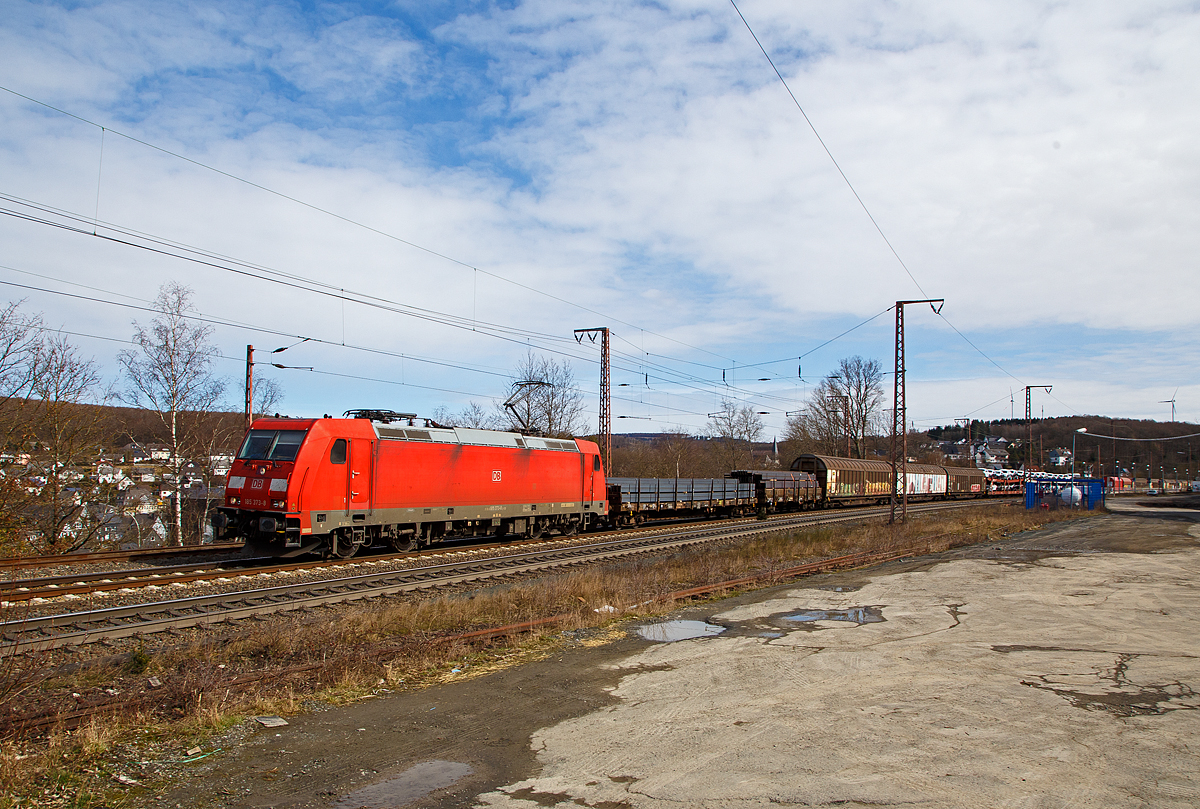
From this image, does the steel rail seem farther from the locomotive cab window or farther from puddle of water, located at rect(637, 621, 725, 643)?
puddle of water, located at rect(637, 621, 725, 643)

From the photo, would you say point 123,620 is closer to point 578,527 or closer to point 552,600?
point 552,600

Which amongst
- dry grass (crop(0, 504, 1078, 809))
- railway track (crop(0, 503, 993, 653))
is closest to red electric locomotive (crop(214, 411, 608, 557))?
railway track (crop(0, 503, 993, 653))

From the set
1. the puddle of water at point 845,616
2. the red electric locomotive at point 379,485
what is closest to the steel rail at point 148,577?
the red electric locomotive at point 379,485

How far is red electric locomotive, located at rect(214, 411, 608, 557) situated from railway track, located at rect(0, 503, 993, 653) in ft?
6.40

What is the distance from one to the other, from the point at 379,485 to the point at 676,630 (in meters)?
9.65

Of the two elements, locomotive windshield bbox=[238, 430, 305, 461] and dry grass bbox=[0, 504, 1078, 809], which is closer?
dry grass bbox=[0, 504, 1078, 809]

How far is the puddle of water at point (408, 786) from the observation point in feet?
15.2

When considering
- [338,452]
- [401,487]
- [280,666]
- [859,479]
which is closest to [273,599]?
[280,666]

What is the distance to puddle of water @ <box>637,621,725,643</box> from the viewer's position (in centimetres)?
982

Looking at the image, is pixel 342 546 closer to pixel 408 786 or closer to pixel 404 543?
pixel 404 543

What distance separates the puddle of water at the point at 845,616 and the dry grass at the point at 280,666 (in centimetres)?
219

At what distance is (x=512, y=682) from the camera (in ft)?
25.0

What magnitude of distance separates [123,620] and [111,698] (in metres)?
4.32

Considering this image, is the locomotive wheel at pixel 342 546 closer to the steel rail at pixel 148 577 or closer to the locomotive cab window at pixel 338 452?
the steel rail at pixel 148 577
